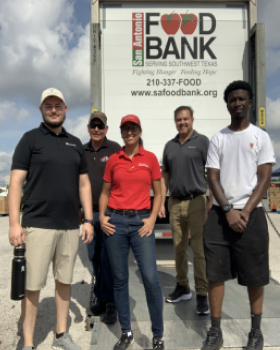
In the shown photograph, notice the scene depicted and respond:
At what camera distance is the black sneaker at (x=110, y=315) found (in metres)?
3.07

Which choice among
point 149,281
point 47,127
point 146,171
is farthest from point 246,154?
point 47,127

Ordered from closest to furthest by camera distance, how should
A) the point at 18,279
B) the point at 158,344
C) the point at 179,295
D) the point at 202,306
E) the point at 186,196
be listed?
the point at 18,279
the point at 158,344
the point at 202,306
the point at 186,196
the point at 179,295

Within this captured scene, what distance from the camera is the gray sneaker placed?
2.58 metres

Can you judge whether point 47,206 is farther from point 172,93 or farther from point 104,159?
point 172,93

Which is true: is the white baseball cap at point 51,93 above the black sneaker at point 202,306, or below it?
above

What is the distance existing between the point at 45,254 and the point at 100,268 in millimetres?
1040

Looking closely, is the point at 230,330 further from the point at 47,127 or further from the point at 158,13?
the point at 158,13

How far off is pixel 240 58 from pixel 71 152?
321 cm

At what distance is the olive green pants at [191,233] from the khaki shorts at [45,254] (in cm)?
136

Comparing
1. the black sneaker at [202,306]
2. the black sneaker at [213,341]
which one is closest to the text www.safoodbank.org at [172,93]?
the black sneaker at [202,306]

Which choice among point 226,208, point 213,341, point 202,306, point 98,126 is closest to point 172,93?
point 98,126

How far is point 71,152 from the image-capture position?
2.59 metres

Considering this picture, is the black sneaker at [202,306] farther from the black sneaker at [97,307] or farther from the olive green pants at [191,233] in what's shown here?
the black sneaker at [97,307]

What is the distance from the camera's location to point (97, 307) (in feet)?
A: 10.7
